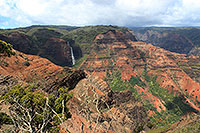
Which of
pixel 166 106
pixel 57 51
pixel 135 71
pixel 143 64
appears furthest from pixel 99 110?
pixel 57 51

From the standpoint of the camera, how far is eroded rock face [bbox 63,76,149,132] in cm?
684

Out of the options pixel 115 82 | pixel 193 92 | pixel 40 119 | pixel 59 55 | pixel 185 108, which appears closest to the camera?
pixel 40 119

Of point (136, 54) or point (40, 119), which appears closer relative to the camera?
point (40, 119)

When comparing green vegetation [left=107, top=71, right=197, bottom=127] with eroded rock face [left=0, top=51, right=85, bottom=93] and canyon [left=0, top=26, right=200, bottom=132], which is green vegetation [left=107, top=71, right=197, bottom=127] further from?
eroded rock face [left=0, top=51, right=85, bottom=93]

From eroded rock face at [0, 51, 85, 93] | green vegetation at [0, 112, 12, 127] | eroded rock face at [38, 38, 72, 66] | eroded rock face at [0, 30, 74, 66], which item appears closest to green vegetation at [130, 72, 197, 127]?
eroded rock face at [0, 51, 85, 93]

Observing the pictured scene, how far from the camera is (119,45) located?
4532 inches

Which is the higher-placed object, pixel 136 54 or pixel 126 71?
Answer: pixel 136 54

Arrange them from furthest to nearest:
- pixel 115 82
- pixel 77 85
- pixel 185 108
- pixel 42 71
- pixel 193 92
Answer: pixel 115 82, pixel 193 92, pixel 185 108, pixel 77 85, pixel 42 71

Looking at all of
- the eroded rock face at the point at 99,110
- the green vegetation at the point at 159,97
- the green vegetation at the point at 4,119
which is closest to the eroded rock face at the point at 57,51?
the green vegetation at the point at 159,97

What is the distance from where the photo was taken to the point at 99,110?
848cm

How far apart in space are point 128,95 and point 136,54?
5719 cm

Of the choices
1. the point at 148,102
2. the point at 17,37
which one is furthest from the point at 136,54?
the point at 17,37

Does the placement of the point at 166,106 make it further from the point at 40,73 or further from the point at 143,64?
the point at 40,73

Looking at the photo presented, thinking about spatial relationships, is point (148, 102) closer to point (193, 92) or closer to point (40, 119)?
point (193, 92)
